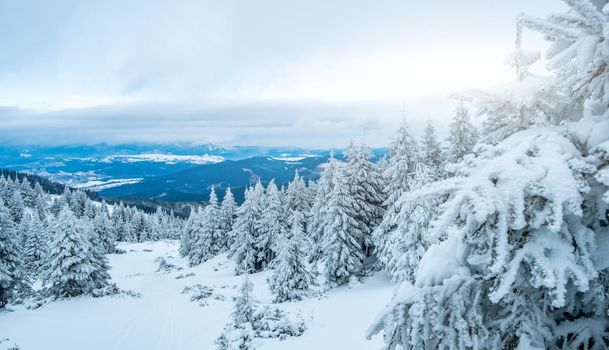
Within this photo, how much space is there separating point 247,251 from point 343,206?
17.7 meters

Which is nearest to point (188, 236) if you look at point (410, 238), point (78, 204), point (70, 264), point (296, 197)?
point (296, 197)

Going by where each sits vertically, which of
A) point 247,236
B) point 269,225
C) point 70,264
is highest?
point 70,264

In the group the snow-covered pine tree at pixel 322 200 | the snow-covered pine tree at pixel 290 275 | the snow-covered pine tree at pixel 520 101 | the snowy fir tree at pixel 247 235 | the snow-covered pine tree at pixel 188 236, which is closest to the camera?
the snow-covered pine tree at pixel 520 101

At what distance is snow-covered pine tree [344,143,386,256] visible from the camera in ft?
100

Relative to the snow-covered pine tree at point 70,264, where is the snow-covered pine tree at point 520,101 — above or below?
above

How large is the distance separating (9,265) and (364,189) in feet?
102

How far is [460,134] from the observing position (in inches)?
1024

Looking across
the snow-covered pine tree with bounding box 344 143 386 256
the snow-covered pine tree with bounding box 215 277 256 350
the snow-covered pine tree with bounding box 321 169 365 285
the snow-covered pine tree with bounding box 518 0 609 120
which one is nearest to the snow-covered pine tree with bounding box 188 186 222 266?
the snow-covered pine tree with bounding box 344 143 386 256

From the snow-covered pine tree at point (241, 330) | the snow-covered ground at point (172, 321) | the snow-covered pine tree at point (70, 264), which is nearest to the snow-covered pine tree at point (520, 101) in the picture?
the snow-covered ground at point (172, 321)

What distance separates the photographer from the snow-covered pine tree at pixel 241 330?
54.4 ft

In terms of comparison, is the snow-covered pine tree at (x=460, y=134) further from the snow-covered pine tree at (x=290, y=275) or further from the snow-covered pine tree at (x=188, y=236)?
the snow-covered pine tree at (x=188, y=236)

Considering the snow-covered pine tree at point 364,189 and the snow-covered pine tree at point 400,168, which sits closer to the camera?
the snow-covered pine tree at point 400,168

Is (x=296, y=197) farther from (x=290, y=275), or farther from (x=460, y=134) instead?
(x=460, y=134)

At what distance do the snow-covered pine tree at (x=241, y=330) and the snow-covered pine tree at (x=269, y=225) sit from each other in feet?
70.7
